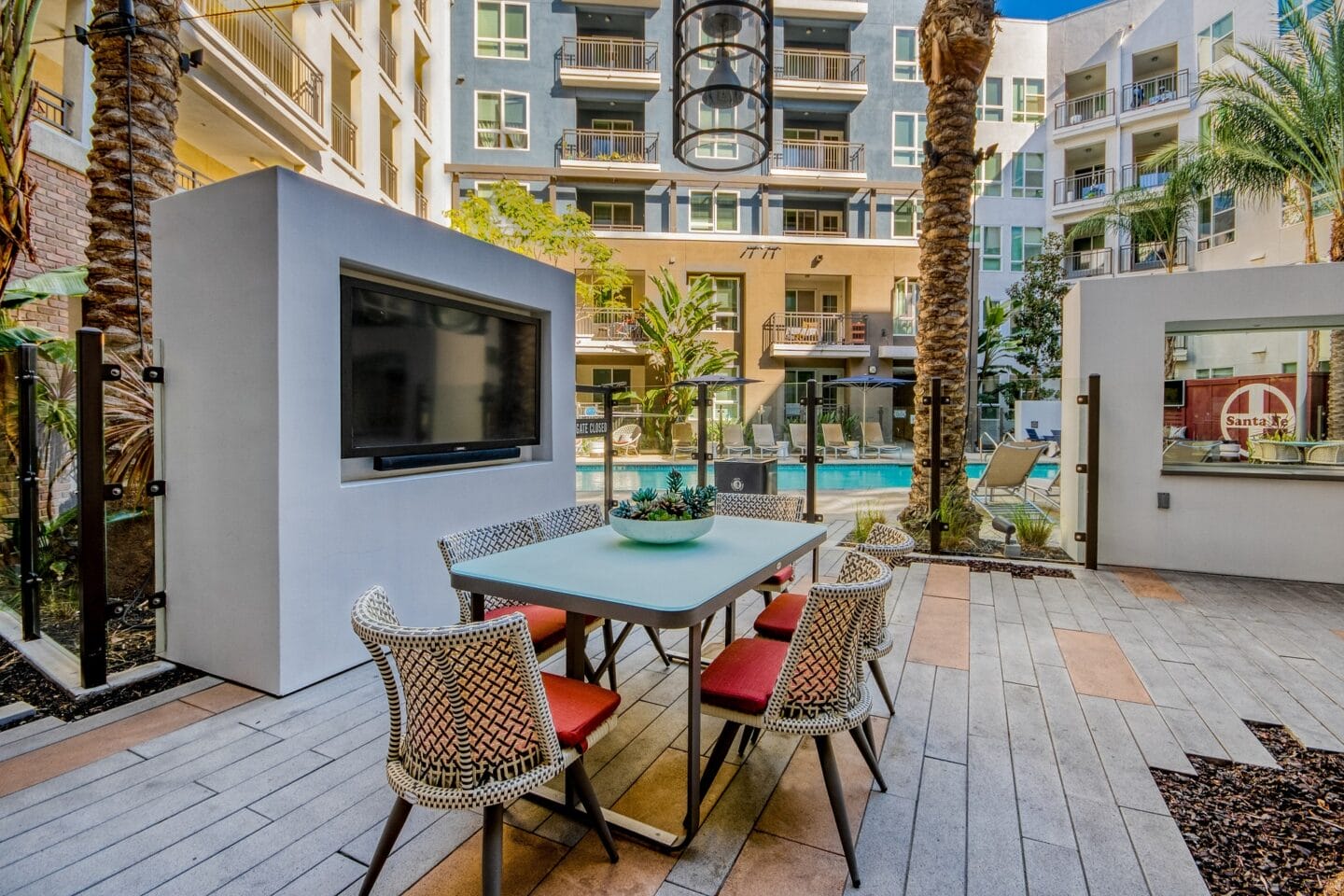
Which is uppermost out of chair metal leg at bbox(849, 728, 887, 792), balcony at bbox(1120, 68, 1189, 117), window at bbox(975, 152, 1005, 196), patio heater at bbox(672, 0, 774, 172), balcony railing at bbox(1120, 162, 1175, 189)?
balcony at bbox(1120, 68, 1189, 117)

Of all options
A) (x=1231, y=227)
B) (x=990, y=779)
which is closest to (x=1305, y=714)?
(x=990, y=779)

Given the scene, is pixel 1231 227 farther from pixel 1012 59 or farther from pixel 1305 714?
pixel 1305 714

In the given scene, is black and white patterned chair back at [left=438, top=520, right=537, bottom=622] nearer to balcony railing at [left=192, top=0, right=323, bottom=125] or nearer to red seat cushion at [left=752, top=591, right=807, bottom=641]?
red seat cushion at [left=752, top=591, right=807, bottom=641]

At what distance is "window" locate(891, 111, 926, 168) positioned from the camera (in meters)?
19.6

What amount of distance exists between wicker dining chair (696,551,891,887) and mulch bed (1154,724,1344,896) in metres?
1.16

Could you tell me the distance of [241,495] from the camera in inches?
123

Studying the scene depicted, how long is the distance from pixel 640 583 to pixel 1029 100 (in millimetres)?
24689

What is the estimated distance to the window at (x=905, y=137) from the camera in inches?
772

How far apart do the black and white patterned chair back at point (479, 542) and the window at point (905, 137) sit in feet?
67.3

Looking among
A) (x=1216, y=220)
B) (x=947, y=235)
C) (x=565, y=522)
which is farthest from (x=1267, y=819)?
(x=1216, y=220)

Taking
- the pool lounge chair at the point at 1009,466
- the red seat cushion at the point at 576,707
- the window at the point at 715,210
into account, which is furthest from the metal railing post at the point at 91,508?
the window at the point at 715,210

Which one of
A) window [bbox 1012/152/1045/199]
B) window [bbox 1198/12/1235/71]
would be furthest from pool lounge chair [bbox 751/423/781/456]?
window [bbox 1198/12/1235/71]

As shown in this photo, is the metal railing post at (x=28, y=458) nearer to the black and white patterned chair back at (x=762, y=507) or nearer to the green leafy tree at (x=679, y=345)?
the black and white patterned chair back at (x=762, y=507)

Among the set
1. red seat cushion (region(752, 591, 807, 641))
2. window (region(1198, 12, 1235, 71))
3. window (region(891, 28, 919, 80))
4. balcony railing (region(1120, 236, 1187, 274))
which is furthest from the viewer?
window (region(891, 28, 919, 80))
